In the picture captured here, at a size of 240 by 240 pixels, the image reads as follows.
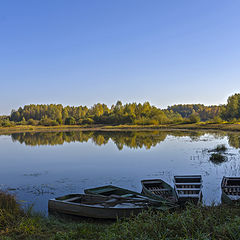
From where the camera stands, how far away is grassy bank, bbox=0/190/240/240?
5555 mm

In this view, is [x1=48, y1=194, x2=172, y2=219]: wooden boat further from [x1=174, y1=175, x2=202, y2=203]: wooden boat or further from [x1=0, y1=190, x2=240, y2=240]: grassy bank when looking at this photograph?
[x1=174, y1=175, x2=202, y2=203]: wooden boat

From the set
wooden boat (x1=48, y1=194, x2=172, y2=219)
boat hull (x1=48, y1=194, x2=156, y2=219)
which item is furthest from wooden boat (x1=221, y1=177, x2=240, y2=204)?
boat hull (x1=48, y1=194, x2=156, y2=219)

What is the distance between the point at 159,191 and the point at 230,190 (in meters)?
2.99

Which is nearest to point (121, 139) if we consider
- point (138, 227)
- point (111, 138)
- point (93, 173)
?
point (111, 138)

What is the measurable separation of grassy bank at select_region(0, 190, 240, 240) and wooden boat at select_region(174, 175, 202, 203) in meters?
1.89

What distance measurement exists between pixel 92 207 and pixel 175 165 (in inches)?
478

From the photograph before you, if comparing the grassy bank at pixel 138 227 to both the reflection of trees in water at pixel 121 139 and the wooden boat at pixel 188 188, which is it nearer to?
the wooden boat at pixel 188 188

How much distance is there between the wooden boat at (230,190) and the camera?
9.31 metres

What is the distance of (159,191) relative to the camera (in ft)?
36.9

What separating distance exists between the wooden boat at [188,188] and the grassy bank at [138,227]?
1895mm

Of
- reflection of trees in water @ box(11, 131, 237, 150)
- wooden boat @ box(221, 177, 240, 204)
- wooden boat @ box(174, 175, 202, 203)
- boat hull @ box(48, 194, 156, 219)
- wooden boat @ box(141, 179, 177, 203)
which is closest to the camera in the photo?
boat hull @ box(48, 194, 156, 219)

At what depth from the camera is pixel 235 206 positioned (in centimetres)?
855

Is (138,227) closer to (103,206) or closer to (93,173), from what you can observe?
(103,206)

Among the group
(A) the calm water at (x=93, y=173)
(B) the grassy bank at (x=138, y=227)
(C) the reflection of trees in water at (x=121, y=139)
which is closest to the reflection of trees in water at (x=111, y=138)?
(C) the reflection of trees in water at (x=121, y=139)
